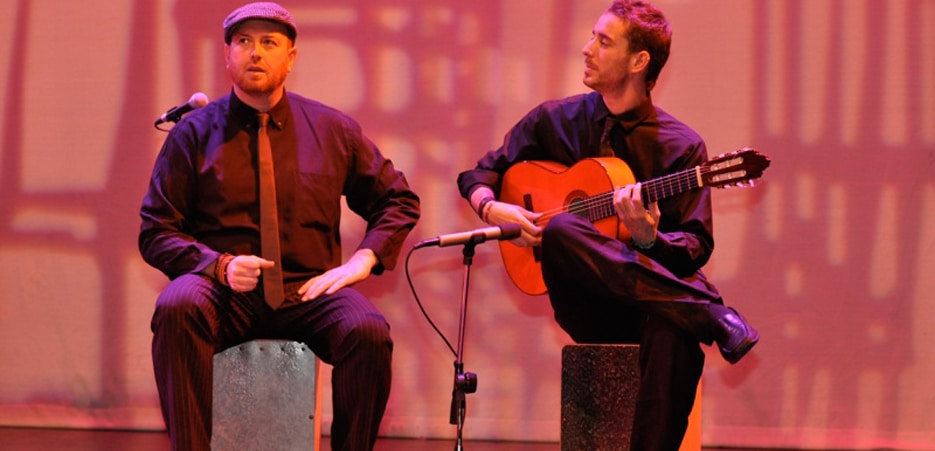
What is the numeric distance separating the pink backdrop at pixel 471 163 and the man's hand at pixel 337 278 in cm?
160

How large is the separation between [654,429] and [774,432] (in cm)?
200

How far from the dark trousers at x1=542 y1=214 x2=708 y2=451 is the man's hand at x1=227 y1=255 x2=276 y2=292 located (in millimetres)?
842

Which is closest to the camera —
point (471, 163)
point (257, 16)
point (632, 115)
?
point (257, 16)

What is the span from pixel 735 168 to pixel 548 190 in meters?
0.75

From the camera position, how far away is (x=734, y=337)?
2.99 m

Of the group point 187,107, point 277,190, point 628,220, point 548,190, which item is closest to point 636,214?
point 628,220

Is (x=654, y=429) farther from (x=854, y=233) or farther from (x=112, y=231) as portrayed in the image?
(x=112, y=231)

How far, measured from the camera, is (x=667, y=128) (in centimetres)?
357

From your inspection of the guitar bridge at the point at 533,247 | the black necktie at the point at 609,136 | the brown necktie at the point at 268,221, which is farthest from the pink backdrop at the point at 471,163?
the brown necktie at the point at 268,221

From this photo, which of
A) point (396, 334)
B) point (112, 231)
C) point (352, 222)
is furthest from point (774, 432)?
point (112, 231)

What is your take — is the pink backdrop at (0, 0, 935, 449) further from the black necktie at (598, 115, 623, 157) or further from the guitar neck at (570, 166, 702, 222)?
the guitar neck at (570, 166, 702, 222)

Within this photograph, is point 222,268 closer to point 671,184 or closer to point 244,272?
point 244,272

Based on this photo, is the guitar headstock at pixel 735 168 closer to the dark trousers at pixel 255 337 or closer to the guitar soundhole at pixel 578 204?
the guitar soundhole at pixel 578 204

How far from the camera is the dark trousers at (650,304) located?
2986 millimetres
